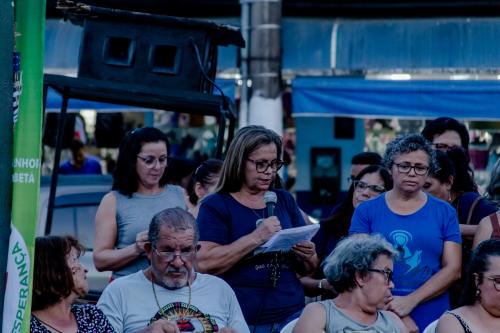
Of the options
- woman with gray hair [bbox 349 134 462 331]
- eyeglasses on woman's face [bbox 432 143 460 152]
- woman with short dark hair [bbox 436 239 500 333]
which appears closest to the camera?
woman with short dark hair [bbox 436 239 500 333]

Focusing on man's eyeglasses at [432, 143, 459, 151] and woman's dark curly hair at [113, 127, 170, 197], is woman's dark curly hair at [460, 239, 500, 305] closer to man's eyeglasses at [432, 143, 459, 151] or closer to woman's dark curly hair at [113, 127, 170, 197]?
man's eyeglasses at [432, 143, 459, 151]

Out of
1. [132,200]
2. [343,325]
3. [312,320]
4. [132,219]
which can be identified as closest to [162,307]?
[312,320]

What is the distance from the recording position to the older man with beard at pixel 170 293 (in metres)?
5.50

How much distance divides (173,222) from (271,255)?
2.72 ft

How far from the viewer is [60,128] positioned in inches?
331

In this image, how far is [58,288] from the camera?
5172mm

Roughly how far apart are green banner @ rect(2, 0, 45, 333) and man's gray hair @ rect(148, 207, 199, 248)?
138 centimetres

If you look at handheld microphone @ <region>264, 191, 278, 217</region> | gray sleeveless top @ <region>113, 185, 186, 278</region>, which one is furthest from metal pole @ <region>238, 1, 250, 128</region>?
handheld microphone @ <region>264, 191, 278, 217</region>

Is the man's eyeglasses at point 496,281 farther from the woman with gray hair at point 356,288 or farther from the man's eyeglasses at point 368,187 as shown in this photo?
the man's eyeglasses at point 368,187

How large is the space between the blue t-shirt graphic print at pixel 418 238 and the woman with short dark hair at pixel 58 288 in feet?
5.69

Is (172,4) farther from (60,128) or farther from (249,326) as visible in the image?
(249,326)

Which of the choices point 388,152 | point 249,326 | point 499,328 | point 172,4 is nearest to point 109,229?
point 249,326

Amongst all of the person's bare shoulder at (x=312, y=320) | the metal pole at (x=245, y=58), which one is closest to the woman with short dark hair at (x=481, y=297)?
the person's bare shoulder at (x=312, y=320)

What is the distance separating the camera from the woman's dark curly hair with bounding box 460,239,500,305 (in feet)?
18.7
